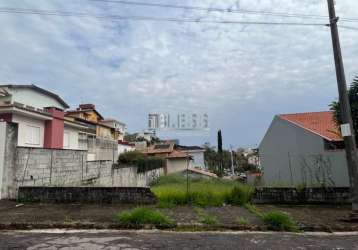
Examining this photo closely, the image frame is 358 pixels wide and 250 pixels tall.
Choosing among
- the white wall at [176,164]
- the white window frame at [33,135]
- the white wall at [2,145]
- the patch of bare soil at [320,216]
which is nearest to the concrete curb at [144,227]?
the patch of bare soil at [320,216]

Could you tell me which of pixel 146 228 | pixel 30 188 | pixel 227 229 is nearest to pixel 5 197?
pixel 30 188

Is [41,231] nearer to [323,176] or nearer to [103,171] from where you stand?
[323,176]

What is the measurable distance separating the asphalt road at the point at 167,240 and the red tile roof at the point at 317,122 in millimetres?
10571

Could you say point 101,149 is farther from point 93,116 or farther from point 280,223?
point 280,223

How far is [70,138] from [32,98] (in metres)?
8.05

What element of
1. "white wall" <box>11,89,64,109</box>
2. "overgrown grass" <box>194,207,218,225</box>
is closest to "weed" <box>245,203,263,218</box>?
"overgrown grass" <box>194,207,218,225</box>

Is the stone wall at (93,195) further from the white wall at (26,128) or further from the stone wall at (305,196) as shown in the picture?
the white wall at (26,128)

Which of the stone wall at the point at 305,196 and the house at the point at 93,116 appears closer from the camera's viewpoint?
the stone wall at the point at 305,196

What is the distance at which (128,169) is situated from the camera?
74.9ft

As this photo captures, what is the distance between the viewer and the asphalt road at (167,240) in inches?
193

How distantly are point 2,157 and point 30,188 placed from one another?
148 centimetres

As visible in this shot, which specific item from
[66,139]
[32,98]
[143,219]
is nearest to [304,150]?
[143,219]

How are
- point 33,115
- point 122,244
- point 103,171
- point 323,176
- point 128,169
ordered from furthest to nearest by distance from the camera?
point 128,169
point 103,171
point 33,115
point 323,176
point 122,244

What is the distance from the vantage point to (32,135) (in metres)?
16.0
